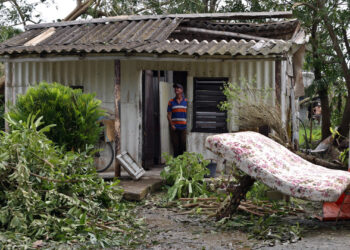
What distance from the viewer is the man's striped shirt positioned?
400 inches

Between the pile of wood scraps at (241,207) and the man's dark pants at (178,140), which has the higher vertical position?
the man's dark pants at (178,140)

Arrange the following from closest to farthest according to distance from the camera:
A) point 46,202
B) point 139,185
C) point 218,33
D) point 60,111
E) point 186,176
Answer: point 46,202, point 60,111, point 186,176, point 139,185, point 218,33

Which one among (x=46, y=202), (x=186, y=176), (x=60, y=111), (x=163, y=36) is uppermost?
(x=163, y=36)

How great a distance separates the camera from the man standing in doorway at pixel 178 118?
10148 mm

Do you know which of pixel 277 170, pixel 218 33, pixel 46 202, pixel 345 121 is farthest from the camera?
pixel 345 121

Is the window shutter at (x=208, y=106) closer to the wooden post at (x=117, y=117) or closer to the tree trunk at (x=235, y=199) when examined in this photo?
the wooden post at (x=117, y=117)

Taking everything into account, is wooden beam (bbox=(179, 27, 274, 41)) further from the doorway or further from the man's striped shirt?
the man's striped shirt

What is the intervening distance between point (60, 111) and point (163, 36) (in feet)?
11.3

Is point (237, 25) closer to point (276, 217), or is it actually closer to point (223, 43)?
point (223, 43)

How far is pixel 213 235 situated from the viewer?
18.8 ft

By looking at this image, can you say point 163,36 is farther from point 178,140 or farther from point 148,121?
point 178,140

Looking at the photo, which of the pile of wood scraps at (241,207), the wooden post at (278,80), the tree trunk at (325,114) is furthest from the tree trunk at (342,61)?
the pile of wood scraps at (241,207)

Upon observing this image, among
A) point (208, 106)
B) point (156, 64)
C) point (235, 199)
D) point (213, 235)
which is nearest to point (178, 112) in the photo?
point (208, 106)

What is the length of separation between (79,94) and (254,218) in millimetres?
3560
